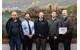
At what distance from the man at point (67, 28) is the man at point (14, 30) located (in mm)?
814

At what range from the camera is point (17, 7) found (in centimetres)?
355

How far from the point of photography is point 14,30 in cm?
360

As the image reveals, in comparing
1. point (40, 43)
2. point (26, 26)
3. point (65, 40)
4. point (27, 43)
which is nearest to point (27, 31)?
point (26, 26)

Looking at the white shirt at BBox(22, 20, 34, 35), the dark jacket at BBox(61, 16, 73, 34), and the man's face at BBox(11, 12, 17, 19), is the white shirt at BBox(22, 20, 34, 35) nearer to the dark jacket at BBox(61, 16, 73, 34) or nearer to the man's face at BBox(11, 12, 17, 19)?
the man's face at BBox(11, 12, 17, 19)

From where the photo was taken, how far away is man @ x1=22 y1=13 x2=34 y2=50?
3.56m

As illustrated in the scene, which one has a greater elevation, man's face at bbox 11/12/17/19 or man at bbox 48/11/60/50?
man's face at bbox 11/12/17/19

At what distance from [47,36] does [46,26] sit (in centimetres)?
19

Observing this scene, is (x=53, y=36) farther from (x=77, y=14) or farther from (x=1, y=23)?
(x=1, y=23)

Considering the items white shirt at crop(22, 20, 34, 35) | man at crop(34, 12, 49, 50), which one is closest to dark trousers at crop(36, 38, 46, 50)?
man at crop(34, 12, 49, 50)

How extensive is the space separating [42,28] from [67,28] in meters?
0.48

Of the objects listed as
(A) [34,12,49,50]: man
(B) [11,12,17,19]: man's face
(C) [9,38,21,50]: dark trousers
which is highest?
(B) [11,12,17,19]: man's face

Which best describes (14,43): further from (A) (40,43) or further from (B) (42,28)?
(B) (42,28)

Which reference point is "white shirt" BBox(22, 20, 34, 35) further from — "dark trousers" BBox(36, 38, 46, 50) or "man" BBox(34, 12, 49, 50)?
"dark trousers" BBox(36, 38, 46, 50)

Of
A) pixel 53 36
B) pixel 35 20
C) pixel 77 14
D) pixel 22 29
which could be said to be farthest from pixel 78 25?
pixel 22 29
